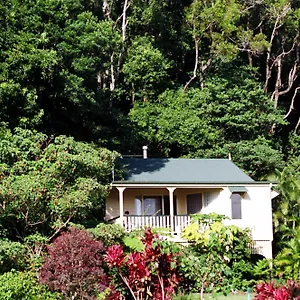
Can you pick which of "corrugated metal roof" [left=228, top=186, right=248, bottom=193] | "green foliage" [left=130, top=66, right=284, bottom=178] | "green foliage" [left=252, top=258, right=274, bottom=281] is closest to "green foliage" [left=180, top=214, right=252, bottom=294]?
"green foliage" [left=252, top=258, right=274, bottom=281]

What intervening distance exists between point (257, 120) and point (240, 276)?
1354 cm

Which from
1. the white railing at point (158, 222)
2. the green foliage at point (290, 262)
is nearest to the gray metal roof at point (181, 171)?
the white railing at point (158, 222)

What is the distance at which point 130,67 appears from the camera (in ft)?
105

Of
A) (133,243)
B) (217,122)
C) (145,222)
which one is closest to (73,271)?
(133,243)

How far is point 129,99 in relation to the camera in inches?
1328

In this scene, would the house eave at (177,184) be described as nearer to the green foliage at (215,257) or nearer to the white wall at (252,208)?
the white wall at (252,208)

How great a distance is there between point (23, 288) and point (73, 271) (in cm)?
155

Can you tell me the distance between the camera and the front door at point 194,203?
891 inches

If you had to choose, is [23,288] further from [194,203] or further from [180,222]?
[194,203]

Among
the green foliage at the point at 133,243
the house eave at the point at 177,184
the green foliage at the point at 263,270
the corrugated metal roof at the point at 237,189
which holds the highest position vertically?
the house eave at the point at 177,184

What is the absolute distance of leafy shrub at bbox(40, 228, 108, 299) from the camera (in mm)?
13773

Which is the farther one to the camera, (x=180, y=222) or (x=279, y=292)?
(x=180, y=222)

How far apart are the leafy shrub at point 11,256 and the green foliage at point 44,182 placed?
997 mm

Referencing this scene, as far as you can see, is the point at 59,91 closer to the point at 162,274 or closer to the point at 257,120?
the point at 162,274
